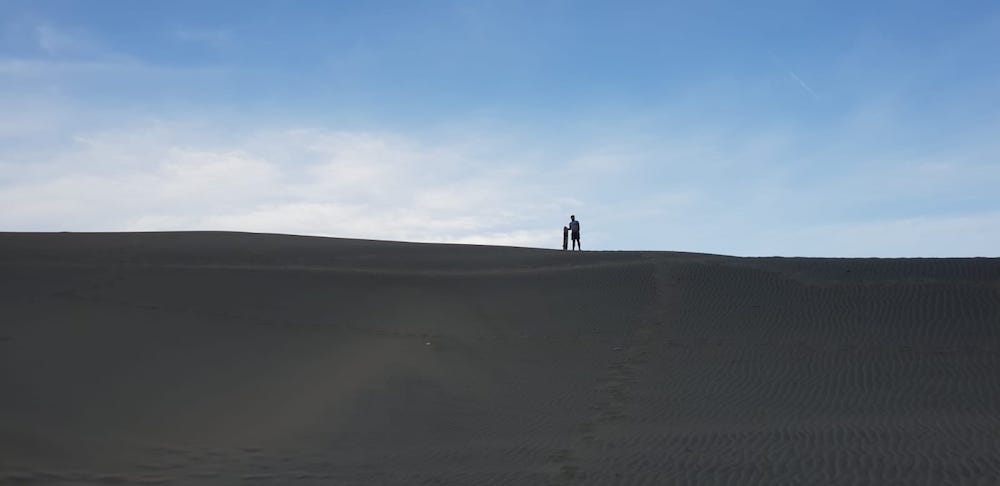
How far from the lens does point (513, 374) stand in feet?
43.5

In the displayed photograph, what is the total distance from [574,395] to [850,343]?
5663mm

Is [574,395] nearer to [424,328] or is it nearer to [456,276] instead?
[424,328]

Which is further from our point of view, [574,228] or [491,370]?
[574,228]

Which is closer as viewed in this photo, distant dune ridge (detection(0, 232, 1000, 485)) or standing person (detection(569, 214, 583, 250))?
distant dune ridge (detection(0, 232, 1000, 485))

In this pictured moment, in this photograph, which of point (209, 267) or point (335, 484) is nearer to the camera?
point (335, 484)

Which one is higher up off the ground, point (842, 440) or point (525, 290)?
point (525, 290)

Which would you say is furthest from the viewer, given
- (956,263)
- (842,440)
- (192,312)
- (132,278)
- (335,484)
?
(956,263)

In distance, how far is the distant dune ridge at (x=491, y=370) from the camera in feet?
28.1

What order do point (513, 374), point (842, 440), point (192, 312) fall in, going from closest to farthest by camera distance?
point (842, 440) → point (513, 374) → point (192, 312)

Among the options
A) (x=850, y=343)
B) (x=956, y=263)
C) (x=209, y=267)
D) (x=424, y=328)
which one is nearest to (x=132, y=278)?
(x=209, y=267)

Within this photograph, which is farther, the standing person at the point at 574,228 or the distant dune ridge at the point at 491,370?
the standing person at the point at 574,228

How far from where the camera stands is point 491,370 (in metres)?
13.4

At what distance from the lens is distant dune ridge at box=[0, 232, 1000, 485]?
8555mm

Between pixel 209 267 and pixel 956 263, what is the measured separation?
55.4 feet
